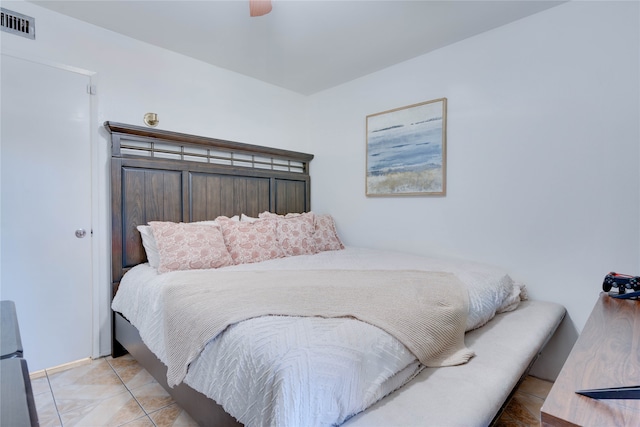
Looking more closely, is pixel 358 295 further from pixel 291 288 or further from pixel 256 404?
pixel 256 404

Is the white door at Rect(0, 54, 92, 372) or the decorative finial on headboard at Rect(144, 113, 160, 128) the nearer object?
the white door at Rect(0, 54, 92, 372)

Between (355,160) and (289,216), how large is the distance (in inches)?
36.7

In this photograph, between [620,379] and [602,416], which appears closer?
[602,416]

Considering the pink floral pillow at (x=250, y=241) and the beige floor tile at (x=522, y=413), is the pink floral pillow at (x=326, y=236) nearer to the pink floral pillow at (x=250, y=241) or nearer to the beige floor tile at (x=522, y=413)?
the pink floral pillow at (x=250, y=241)

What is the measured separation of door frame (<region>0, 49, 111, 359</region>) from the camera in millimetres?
2357

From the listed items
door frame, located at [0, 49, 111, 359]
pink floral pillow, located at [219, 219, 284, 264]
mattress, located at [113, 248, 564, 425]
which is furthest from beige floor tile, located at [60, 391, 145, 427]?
pink floral pillow, located at [219, 219, 284, 264]

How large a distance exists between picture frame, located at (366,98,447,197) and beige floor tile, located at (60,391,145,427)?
Answer: 2503mm

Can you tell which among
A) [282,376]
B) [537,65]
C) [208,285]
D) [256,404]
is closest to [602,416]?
[282,376]

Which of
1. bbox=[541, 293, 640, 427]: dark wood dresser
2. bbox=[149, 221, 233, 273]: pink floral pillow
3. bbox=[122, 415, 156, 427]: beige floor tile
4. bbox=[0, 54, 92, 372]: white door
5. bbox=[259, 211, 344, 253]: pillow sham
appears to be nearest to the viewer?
bbox=[541, 293, 640, 427]: dark wood dresser

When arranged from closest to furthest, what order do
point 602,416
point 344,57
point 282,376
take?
1. point 602,416
2. point 282,376
3. point 344,57

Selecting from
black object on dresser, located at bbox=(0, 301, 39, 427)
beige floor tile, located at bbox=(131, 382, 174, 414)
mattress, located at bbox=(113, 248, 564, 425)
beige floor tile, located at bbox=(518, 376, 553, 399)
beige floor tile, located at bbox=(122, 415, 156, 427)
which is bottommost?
beige floor tile, located at bbox=(518, 376, 553, 399)

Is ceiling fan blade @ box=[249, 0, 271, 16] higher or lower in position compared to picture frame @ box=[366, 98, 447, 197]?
higher

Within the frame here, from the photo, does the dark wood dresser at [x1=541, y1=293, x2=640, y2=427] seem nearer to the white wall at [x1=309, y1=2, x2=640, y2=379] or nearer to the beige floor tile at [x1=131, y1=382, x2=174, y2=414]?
the white wall at [x1=309, y1=2, x2=640, y2=379]

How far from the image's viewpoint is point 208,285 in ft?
5.58
